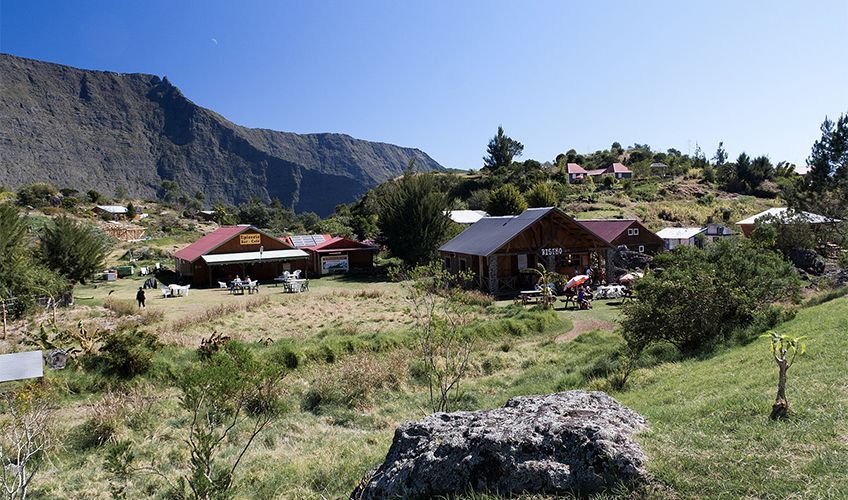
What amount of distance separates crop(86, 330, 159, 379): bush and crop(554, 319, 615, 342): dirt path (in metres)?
12.8

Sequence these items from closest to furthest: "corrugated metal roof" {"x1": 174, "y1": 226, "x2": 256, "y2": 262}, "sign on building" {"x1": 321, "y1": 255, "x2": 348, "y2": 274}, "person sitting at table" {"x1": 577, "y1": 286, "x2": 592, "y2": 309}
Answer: "person sitting at table" {"x1": 577, "y1": 286, "x2": 592, "y2": 309} < "corrugated metal roof" {"x1": 174, "y1": 226, "x2": 256, "y2": 262} < "sign on building" {"x1": 321, "y1": 255, "x2": 348, "y2": 274}

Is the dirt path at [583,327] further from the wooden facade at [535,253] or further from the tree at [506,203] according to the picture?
the tree at [506,203]

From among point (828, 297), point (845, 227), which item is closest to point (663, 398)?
point (828, 297)

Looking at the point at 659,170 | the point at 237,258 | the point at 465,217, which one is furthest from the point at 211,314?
the point at 659,170

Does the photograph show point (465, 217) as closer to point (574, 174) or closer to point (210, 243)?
point (210, 243)

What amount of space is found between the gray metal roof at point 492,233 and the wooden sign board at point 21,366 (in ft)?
72.2

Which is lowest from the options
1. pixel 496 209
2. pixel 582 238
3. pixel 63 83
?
pixel 582 238

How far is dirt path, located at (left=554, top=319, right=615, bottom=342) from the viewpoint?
18917 millimetres

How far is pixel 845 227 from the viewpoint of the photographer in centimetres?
3195

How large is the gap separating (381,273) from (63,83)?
193m

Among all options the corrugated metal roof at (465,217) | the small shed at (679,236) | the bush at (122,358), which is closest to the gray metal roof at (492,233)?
the small shed at (679,236)

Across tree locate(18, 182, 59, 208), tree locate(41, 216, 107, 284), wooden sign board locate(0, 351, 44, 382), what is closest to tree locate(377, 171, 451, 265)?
tree locate(41, 216, 107, 284)

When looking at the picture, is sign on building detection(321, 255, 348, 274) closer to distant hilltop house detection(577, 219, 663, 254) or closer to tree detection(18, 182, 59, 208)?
distant hilltop house detection(577, 219, 663, 254)

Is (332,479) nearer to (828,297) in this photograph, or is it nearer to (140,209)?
(828,297)
